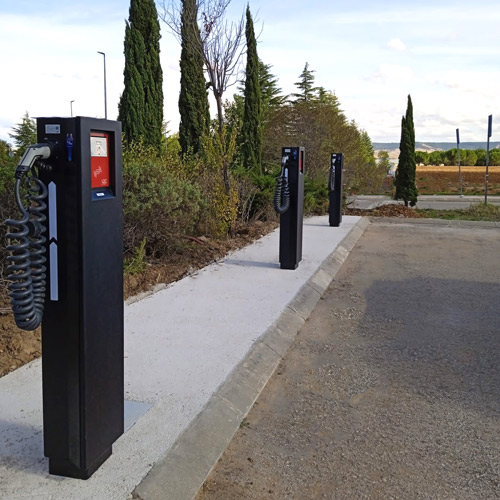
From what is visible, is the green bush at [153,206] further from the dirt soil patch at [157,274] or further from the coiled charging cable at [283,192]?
the coiled charging cable at [283,192]

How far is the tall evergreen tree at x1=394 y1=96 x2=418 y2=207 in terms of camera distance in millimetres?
20641

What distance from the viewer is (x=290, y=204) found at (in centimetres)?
827

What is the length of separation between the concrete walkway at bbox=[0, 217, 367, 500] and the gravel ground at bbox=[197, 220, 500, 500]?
17 cm

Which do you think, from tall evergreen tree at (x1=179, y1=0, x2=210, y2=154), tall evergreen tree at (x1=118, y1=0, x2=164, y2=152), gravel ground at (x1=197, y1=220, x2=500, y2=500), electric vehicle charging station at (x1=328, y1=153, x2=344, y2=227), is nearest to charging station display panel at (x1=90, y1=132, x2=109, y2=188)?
gravel ground at (x1=197, y1=220, x2=500, y2=500)

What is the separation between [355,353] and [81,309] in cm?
316

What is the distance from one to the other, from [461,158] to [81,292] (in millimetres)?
61183

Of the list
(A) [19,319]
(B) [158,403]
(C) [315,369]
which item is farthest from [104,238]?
(C) [315,369]

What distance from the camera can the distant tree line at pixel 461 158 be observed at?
57.8 meters

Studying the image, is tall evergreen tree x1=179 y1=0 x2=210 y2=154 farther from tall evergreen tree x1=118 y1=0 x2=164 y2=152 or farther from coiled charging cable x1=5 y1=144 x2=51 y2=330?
coiled charging cable x1=5 y1=144 x2=51 y2=330

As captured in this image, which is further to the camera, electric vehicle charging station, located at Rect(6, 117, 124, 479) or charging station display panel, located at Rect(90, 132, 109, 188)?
charging station display panel, located at Rect(90, 132, 109, 188)

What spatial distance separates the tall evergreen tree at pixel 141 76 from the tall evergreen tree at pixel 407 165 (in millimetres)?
8462

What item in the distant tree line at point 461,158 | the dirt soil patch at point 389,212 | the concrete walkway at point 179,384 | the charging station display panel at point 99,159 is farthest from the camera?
the distant tree line at point 461,158

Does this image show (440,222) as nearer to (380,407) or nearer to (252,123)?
(252,123)

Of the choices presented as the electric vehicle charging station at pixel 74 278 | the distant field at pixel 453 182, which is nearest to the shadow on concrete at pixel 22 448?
the electric vehicle charging station at pixel 74 278
